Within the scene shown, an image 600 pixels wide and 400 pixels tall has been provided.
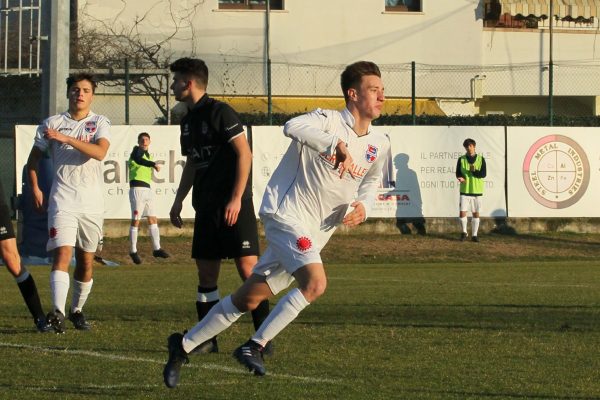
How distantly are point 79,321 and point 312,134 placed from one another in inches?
157

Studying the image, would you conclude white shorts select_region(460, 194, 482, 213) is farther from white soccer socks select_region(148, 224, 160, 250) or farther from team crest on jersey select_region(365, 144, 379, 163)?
team crest on jersey select_region(365, 144, 379, 163)

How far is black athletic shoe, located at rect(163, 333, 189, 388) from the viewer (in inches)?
280

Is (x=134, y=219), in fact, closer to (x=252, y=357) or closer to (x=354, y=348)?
(x=354, y=348)

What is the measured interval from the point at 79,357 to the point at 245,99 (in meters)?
A: 25.1

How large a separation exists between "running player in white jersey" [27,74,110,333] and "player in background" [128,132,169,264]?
38.2ft

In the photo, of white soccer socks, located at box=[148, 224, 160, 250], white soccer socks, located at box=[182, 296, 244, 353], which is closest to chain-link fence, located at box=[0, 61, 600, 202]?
white soccer socks, located at box=[148, 224, 160, 250]

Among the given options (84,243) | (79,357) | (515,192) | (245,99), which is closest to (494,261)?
(515,192)

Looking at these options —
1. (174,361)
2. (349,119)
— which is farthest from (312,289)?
(349,119)

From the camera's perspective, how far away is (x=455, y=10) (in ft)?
128

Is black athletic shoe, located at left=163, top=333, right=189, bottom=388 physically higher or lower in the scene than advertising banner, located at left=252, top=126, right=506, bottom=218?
lower

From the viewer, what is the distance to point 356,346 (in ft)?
30.8

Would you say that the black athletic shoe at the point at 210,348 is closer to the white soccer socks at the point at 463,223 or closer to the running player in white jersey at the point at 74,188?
the running player in white jersey at the point at 74,188

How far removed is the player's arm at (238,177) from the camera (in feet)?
27.2

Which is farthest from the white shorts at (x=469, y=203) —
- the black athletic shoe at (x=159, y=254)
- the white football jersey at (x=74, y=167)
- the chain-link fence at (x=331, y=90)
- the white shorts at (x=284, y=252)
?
the white shorts at (x=284, y=252)
